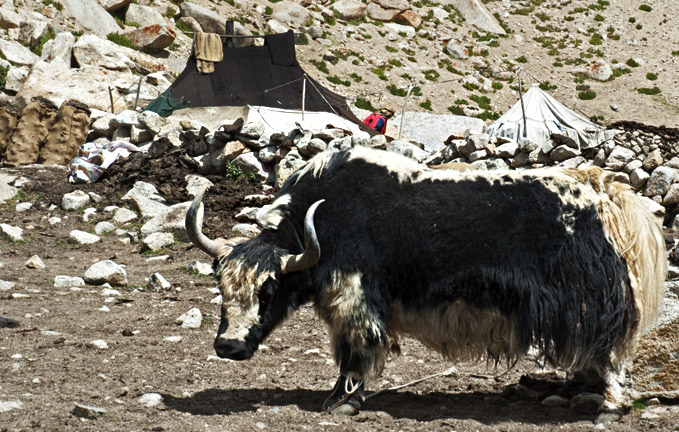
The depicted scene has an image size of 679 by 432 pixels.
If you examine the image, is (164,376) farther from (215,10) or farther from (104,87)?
(215,10)

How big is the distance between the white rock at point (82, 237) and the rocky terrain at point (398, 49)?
25.2 feet

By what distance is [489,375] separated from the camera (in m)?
4.70

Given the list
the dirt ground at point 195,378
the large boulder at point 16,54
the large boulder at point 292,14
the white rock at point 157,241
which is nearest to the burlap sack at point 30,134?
the large boulder at point 16,54

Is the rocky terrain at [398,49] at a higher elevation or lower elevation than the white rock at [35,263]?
lower

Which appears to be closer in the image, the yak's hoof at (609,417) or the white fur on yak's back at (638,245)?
the yak's hoof at (609,417)

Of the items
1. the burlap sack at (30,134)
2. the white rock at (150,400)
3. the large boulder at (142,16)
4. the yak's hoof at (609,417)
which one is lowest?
the large boulder at (142,16)

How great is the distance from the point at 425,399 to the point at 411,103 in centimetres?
2196

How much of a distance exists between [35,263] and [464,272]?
16.9 feet

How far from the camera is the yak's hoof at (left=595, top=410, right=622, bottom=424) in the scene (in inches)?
143

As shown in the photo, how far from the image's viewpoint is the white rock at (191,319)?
536cm

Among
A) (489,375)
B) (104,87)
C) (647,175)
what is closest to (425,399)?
(489,375)

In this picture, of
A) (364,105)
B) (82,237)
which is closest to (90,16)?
(364,105)

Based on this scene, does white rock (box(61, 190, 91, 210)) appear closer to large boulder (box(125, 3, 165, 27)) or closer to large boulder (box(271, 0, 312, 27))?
large boulder (box(125, 3, 165, 27))

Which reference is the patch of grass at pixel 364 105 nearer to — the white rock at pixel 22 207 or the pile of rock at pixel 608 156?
the pile of rock at pixel 608 156
